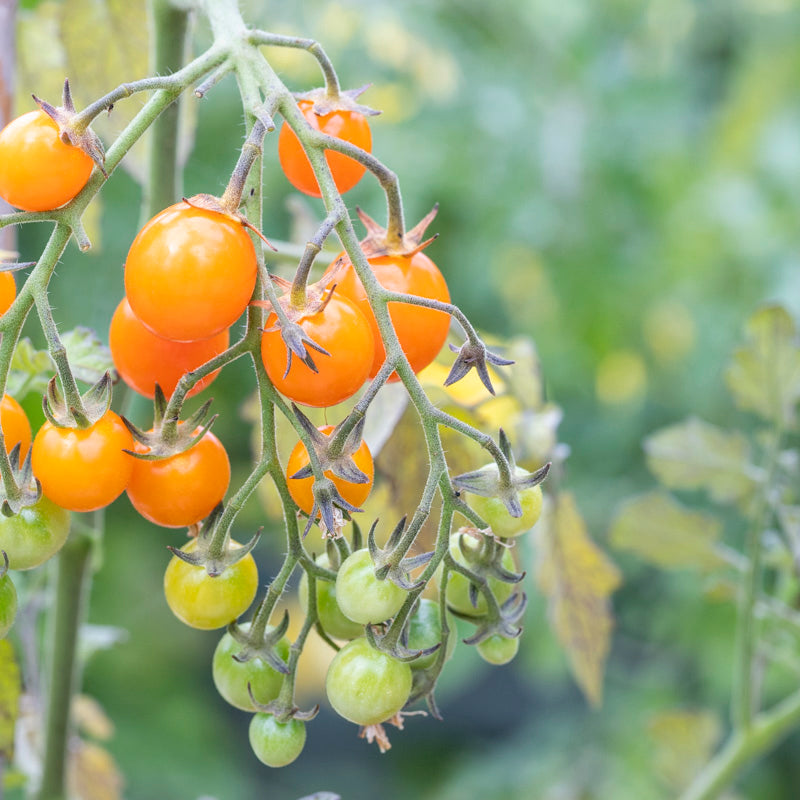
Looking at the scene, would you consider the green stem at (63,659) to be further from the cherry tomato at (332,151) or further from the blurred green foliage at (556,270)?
the blurred green foliage at (556,270)

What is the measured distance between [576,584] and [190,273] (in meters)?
0.40

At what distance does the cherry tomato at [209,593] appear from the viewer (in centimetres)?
38

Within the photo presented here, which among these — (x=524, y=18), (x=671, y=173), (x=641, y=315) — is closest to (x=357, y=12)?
(x=524, y=18)

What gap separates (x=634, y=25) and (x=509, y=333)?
2.78ft

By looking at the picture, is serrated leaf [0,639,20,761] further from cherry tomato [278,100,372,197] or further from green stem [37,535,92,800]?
cherry tomato [278,100,372,197]

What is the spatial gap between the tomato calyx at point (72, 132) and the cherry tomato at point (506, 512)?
0.61 ft

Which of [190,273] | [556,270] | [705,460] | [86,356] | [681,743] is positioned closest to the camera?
[190,273]

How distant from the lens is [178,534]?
1.99 metres

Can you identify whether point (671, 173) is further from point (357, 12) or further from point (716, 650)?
point (716, 650)

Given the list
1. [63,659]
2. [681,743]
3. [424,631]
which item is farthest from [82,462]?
[681,743]

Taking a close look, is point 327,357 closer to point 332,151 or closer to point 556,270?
point 332,151

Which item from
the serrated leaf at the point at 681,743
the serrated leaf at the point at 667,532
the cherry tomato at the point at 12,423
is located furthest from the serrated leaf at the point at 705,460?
the cherry tomato at the point at 12,423

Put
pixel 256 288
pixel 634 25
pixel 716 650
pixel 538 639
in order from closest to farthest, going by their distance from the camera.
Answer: pixel 256 288, pixel 716 650, pixel 538 639, pixel 634 25

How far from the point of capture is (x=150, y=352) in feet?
1.29
